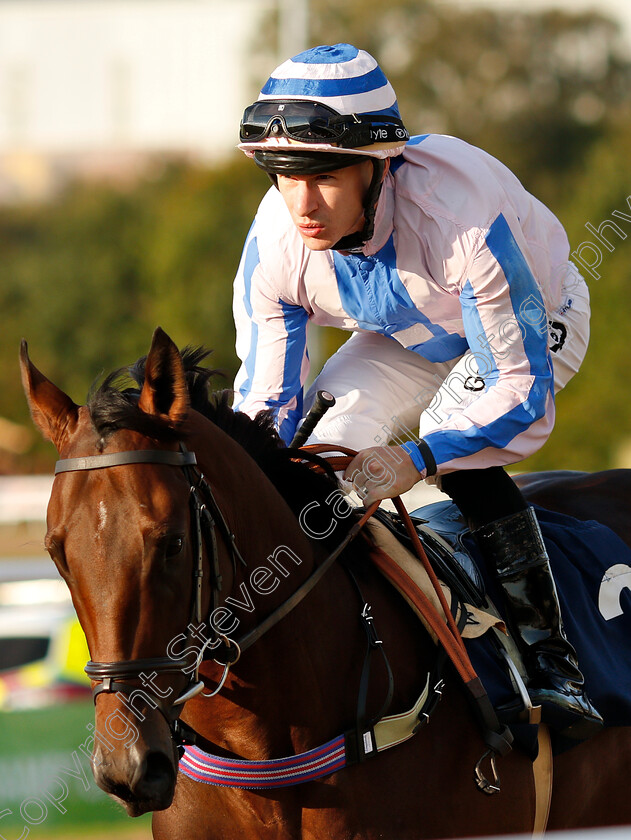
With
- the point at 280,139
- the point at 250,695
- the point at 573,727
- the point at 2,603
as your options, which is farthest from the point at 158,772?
the point at 2,603

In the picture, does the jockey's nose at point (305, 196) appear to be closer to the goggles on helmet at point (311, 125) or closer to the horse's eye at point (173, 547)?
the goggles on helmet at point (311, 125)

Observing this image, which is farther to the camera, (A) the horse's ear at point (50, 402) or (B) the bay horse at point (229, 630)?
(A) the horse's ear at point (50, 402)

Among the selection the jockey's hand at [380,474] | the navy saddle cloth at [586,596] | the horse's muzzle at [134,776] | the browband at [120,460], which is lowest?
the navy saddle cloth at [586,596]

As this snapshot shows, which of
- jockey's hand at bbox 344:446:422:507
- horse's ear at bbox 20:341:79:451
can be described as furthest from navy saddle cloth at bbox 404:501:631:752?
horse's ear at bbox 20:341:79:451

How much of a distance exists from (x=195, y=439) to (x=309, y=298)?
0.90m

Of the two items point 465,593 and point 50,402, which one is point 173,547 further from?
point 465,593

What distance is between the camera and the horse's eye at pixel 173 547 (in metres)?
2.24

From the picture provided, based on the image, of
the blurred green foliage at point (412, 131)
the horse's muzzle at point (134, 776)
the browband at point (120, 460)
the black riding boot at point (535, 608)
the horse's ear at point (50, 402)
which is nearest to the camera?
the horse's muzzle at point (134, 776)

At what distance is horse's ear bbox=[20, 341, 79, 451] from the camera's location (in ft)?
7.95

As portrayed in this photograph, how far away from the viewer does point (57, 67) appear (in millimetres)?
43094

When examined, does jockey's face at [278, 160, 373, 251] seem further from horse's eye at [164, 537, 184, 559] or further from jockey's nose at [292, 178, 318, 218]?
horse's eye at [164, 537, 184, 559]

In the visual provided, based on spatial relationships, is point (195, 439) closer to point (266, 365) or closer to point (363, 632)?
point (363, 632)

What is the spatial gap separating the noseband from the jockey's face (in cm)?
81

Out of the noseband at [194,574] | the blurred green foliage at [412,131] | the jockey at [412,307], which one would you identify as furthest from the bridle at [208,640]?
the blurred green foliage at [412,131]
